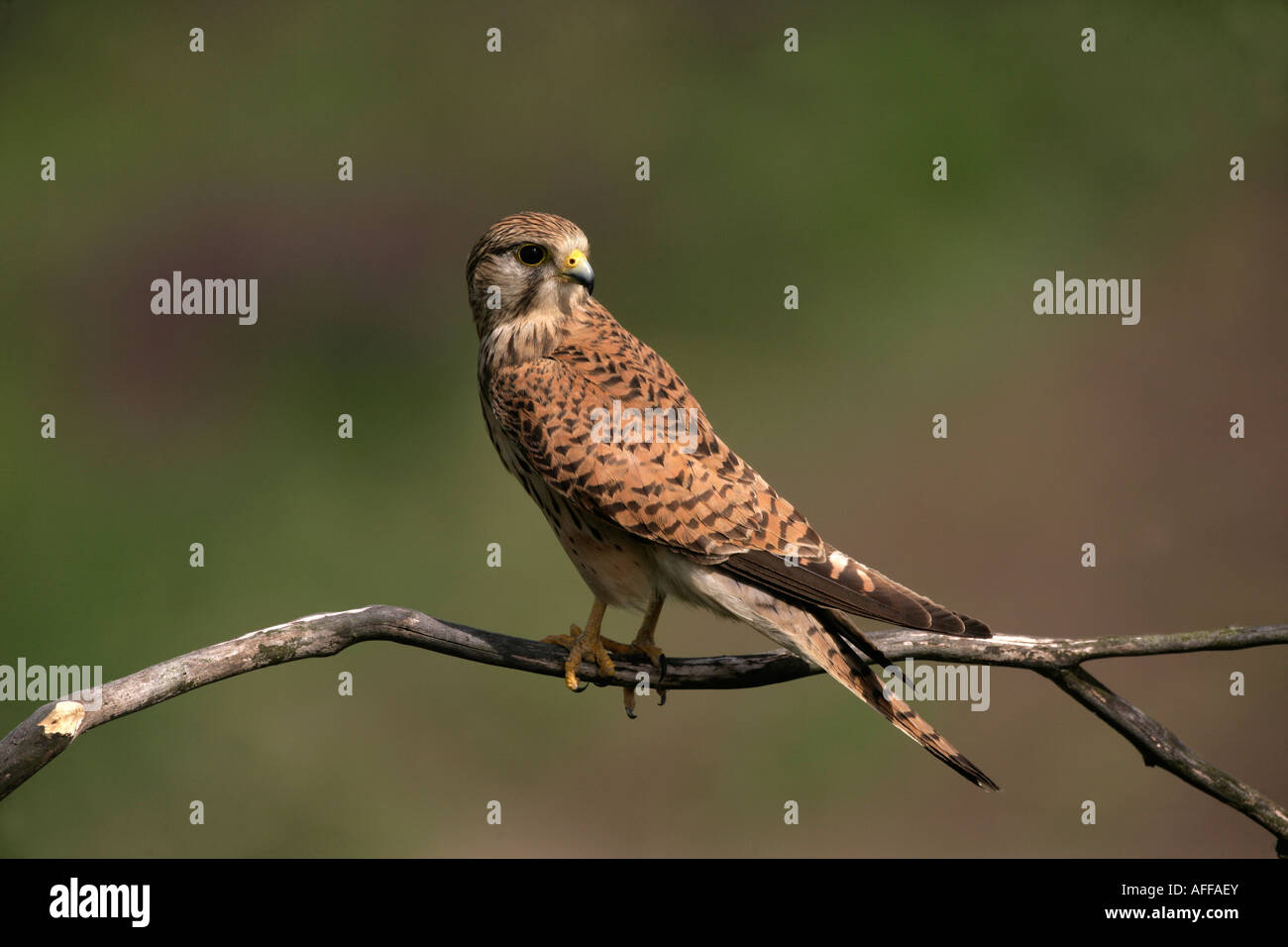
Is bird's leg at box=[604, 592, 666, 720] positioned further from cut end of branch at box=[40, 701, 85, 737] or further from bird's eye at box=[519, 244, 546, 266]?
cut end of branch at box=[40, 701, 85, 737]

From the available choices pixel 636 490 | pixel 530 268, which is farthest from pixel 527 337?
pixel 636 490

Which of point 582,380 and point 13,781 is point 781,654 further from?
point 13,781

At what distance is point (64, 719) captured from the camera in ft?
6.49

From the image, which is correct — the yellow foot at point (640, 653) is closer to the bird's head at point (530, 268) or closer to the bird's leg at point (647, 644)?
the bird's leg at point (647, 644)

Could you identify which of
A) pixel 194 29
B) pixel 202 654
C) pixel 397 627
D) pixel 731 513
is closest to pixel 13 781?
pixel 202 654

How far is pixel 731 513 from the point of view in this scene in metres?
2.41

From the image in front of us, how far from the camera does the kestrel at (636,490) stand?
7.38 feet

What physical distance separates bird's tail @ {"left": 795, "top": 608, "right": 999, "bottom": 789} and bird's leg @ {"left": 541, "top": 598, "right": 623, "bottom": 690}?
1.38 feet

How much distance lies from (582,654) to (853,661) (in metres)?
0.55

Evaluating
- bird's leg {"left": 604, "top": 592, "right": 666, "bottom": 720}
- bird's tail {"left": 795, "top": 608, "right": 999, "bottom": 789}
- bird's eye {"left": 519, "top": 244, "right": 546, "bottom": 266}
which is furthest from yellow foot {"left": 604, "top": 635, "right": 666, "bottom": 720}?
bird's eye {"left": 519, "top": 244, "right": 546, "bottom": 266}

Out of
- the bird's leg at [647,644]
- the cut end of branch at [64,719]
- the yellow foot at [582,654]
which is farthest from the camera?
the bird's leg at [647,644]

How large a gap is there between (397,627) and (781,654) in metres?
0.70

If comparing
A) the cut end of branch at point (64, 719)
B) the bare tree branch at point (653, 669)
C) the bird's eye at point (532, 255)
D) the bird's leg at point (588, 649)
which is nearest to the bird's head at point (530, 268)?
the bird's eye at point (532, 255)

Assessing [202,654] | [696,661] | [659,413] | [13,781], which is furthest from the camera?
[659,413]
